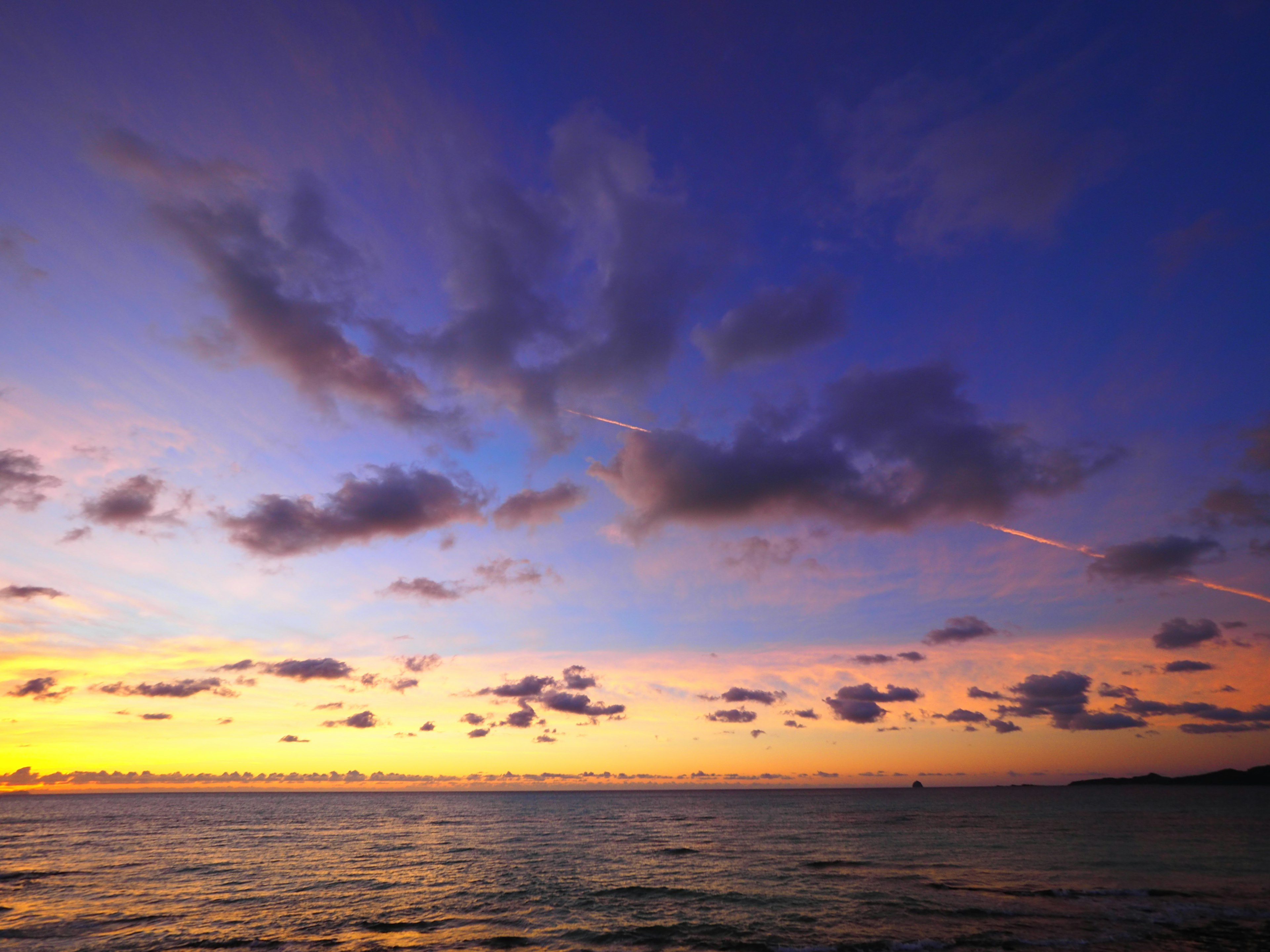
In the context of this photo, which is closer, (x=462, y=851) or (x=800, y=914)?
(x=800, y=914)

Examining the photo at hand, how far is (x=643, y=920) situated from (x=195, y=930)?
23.5 m

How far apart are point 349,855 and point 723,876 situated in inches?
1601

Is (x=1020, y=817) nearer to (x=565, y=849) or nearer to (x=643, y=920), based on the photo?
(x=565, y=849)

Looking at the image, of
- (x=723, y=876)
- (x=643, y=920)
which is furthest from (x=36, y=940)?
(x=723, y=876)

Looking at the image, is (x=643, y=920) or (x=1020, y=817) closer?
(x=643, y=920)

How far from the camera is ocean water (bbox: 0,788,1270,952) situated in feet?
99.6

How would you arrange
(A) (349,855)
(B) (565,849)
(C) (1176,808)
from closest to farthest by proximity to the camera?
1. (A) (349,855)
2. (B) (565,849)
3. (C) (1176,808)

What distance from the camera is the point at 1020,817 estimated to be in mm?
112812

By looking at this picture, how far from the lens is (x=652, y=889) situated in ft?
142

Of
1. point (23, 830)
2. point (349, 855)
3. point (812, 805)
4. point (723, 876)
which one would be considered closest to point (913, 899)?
point (723, 876)

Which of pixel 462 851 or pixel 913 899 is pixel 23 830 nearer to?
pixel 462 851

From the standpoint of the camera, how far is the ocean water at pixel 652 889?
30344mm

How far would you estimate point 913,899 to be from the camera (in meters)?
37.9

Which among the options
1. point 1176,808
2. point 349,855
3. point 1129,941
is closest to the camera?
point 1129,941
